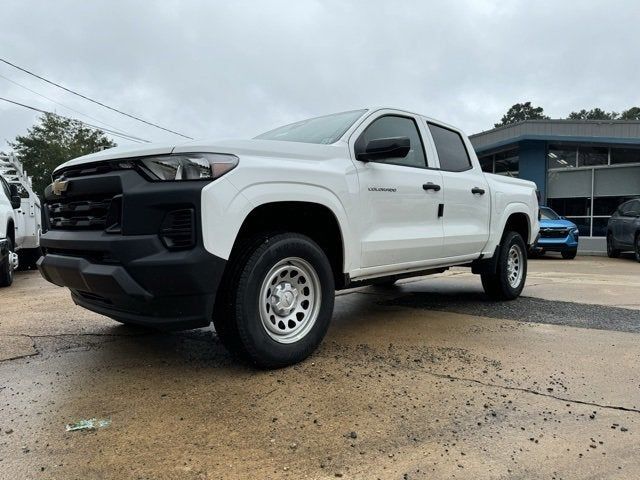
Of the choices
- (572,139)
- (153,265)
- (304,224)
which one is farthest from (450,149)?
(572,139)

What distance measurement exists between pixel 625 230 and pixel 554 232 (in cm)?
173

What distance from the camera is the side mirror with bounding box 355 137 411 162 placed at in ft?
11.8

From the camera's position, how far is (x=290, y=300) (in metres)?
3.30

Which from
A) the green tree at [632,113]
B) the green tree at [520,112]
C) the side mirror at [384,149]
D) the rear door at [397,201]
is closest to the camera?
the side mirror at [384,149]

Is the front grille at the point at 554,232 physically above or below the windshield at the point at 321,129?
below

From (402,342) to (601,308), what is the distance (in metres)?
2.86

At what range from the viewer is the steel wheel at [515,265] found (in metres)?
6.00

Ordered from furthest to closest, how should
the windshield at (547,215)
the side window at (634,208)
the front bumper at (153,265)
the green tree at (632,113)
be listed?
1. the green tree at (632,113)
2. the windshield at (547,215)
3. the side window at (634,208)
4. the front bumper at (153,265)

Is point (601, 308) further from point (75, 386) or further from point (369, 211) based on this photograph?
point (75, 386)

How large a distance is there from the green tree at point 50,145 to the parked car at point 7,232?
37.4 m

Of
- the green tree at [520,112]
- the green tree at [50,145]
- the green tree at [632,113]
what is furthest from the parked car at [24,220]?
the green tree at [520,112]

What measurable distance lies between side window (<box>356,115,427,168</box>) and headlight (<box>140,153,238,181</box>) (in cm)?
137

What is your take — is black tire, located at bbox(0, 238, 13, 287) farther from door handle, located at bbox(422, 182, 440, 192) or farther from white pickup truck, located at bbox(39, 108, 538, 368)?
door handle, located at bbox(422, 182, 440, 192)

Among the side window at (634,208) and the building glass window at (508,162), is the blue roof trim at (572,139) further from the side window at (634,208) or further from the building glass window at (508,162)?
the side window at (634,208)
